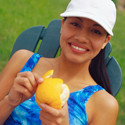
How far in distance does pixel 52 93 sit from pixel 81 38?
557 mm

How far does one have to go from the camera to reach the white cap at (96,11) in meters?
1.40

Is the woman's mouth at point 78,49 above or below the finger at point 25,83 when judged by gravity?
above

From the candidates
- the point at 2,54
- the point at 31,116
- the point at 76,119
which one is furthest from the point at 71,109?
the point at 2,54

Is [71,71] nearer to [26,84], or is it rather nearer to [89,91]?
[89,91]

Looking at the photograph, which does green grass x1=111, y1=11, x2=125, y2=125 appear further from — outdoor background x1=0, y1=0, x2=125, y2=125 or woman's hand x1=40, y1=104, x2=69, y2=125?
woman's hand x1=40, y1=104, x2=69, y2=125

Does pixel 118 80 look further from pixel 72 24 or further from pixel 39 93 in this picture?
pixel 39 93

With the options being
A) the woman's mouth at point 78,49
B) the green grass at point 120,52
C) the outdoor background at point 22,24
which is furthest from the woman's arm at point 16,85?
the green grass at point 120,52

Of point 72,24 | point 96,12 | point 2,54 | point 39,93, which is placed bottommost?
point 2,54

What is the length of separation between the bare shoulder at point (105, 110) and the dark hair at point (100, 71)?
1.06 feet

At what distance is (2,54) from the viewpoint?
3.35 metres

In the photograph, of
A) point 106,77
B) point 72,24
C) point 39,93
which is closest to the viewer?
point 39,93

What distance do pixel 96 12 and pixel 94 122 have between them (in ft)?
2.96

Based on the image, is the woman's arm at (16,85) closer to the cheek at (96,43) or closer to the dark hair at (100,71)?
the cheek at (96,43)

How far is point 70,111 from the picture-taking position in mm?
1641
